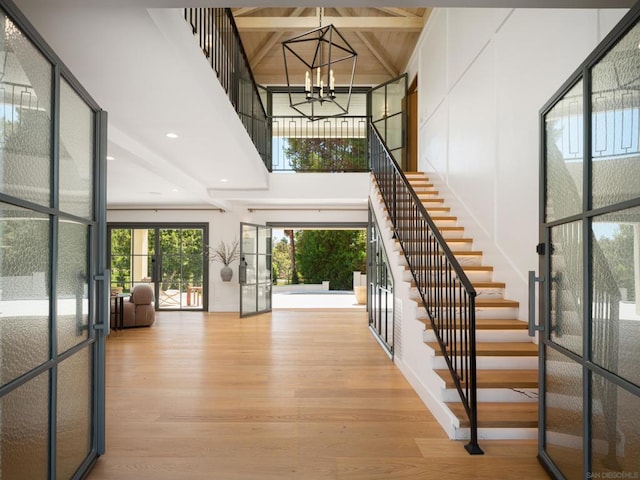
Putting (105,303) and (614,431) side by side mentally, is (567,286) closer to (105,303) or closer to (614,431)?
(614,431)

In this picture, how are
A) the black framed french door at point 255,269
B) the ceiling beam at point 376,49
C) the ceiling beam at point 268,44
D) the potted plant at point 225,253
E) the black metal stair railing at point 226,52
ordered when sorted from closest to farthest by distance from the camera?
the black metal stair railing at point 226,52
the ceiling beam at point 268,44
the ceiling beam at point 376,49
the black framed french door at point 255,269
the potted plant at point 225,253

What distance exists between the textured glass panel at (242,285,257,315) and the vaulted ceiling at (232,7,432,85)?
4695 millimetres

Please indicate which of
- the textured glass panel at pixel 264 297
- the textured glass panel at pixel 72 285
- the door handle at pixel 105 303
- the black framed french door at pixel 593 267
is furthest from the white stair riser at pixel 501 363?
the textured glass panel at pixel 264 297

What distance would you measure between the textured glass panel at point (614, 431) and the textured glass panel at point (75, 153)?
2.56m

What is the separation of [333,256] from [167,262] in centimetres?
877

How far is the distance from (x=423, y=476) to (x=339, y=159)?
23.0ft

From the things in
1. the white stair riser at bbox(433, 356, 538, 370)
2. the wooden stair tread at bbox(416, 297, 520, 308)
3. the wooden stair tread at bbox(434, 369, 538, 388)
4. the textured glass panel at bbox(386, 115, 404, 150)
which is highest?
the textured glass panel at bbox(386, 115, 404, 150)

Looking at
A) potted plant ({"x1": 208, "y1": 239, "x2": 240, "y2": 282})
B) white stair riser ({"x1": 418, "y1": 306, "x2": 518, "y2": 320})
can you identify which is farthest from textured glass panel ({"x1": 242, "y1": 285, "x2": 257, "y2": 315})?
white stair riser ({"x1": 418, "y1": 306, "x2": 518, "y2": 320})

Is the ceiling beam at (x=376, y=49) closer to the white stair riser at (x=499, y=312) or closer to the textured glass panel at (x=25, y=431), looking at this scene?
the white stair riser at (x=499, y=312)

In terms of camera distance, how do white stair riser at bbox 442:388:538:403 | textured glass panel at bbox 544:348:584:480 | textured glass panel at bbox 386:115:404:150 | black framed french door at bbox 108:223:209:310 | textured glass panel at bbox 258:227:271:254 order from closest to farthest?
1. textured glass panel at bbox 544:348:584:480
2. white stair riser at bbox 442:388:538:403
3. textured glass panel at bbox 386:115:404:150
4. textured glass panel at bbox 258:227:271:254
5. black framed french door at bbox 108:223:209:310

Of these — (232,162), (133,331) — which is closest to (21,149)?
(232,162)

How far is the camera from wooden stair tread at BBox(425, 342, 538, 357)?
3383mm

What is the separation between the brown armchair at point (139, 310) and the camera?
7508mm

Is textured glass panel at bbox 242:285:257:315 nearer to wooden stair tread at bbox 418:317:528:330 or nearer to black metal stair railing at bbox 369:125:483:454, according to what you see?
black metal stair railing at bbox 369:125:483:454
